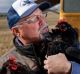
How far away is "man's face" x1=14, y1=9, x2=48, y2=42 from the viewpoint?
3.38 metres

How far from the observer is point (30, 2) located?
12.0ft

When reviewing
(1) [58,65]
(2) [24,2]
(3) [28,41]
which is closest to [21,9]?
(2) [24,2]

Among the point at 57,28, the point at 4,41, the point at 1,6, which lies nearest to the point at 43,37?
the point at 57,28

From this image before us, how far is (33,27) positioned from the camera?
3.46m

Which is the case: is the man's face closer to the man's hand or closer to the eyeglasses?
the eyeglasses

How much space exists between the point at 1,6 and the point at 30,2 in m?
12.3

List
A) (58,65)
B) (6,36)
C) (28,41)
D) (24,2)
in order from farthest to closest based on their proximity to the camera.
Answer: (6,36)
(24,2)
(28,41)
(58,65)

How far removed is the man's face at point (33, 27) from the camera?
3.38m

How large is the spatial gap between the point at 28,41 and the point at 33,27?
138 millimetres

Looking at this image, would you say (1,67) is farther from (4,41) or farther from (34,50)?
(4,41)

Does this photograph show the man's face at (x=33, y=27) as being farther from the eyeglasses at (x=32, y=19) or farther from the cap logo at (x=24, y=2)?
the cap logo at (x=24, y=2)

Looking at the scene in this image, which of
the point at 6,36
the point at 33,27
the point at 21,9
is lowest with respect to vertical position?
the point at 6,36

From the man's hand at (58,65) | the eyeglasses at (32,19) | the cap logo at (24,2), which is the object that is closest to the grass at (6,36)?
the cap logo at (24,2)

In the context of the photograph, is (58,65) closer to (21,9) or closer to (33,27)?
(33,27)
